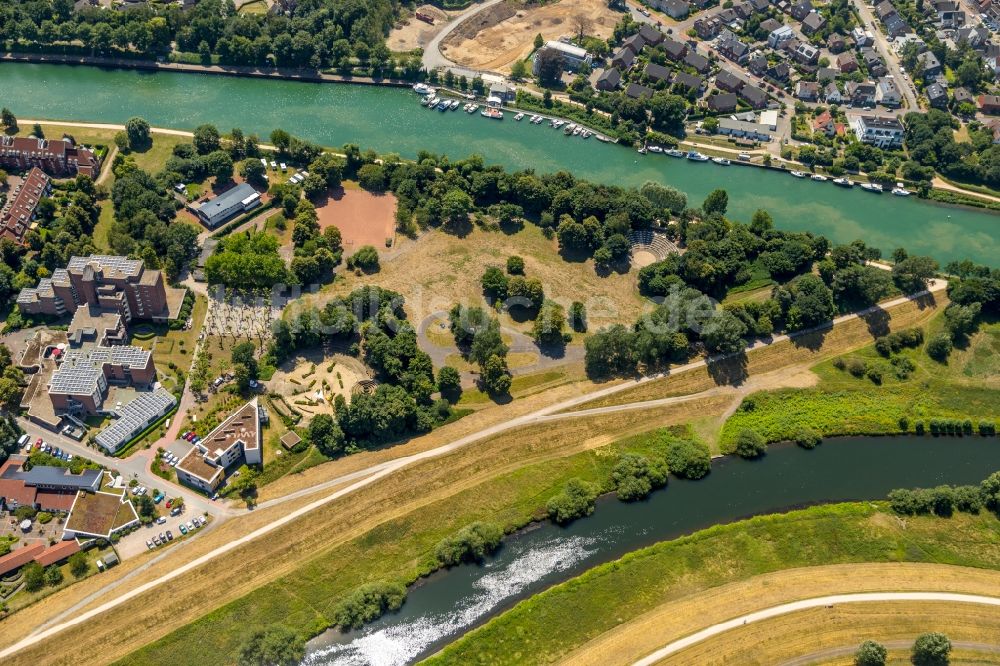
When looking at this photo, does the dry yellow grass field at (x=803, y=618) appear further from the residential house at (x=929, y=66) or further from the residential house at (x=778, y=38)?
the residential house at (x=778, y=38)

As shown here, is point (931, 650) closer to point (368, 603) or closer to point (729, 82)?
point (368, 603)

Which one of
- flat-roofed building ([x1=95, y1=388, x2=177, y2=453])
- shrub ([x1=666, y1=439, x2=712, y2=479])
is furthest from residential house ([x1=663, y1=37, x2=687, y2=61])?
flat-roofed building ([x1=95, y1=388, x2=177, y2=453])

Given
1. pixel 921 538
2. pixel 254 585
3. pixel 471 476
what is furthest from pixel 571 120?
pixel 254 585

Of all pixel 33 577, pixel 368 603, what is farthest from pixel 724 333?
pixel 33 577

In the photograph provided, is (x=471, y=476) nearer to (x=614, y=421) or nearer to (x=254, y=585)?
(x=614, y=421)

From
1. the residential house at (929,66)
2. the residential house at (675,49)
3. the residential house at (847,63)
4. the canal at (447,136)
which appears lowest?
the canal at (447,136)

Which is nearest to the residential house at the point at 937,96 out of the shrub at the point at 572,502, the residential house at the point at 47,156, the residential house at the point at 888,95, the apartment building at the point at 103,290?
the residential house at the point at 888,95
